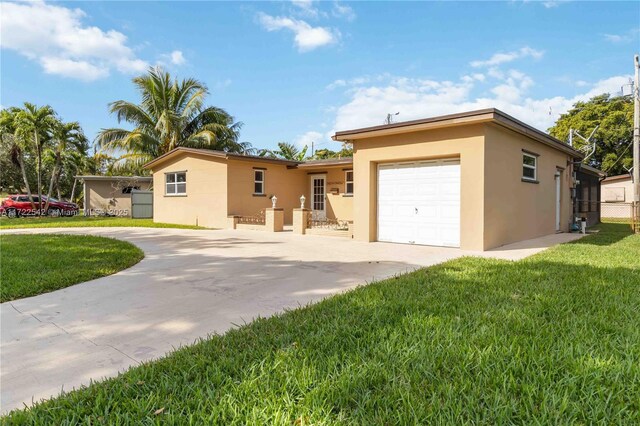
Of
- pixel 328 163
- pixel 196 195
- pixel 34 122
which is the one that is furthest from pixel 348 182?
pixel 34 122


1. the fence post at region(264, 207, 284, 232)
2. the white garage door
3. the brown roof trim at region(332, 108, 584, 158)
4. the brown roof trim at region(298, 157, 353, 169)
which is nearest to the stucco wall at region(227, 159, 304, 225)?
the brown roof trim at region(298, 157, 353, 169)

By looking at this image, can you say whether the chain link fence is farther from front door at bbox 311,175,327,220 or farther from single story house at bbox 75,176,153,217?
single story house at bbox 75,176,153,217

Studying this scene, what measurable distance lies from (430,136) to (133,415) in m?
8.81

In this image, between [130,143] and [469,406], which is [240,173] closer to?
[130,143]

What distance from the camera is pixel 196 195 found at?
16672 mm

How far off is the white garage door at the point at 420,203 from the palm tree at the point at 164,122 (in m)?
15.8

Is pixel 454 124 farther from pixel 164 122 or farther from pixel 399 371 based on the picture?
pixel 164 122

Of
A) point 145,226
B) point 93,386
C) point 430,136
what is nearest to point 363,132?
point 430,136

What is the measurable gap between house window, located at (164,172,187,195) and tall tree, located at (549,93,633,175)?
1224 inches

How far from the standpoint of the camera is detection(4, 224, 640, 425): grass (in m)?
1.99

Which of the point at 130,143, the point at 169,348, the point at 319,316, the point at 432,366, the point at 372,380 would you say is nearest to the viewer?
the point at 372,380

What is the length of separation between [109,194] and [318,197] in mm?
17019

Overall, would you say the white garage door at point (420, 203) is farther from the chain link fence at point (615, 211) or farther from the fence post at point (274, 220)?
the chain link fence at point (615, 211)

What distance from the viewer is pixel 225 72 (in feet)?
51.5
